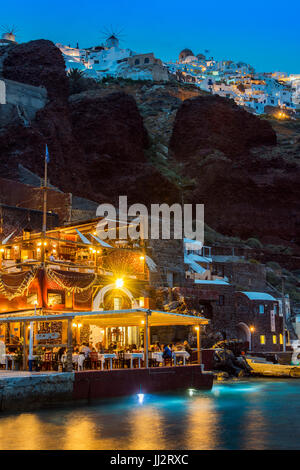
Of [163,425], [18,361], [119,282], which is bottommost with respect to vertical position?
[163,425]

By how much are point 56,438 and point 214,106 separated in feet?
280

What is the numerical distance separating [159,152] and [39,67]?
2276cm

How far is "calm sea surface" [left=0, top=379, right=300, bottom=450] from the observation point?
12.2m

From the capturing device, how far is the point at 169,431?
13609 millimetres

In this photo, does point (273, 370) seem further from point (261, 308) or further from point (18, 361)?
point (18, 361)

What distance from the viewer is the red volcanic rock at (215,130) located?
8931 cm

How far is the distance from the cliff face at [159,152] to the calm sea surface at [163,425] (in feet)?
146

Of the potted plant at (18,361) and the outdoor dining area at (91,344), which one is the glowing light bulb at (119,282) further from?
the potted plant at (18,361)

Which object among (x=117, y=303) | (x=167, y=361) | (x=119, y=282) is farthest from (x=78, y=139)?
(x=167, y=361)

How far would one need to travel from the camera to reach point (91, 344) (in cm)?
2450

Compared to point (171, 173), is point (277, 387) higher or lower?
lower

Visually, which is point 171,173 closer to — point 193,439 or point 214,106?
point 214,106

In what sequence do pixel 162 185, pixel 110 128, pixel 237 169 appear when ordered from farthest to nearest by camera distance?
pixel 237 169, pixel 110 128, pixel 162 185

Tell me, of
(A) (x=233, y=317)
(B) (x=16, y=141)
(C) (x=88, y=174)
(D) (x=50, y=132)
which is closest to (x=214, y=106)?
(C) (x=88, y=174)
